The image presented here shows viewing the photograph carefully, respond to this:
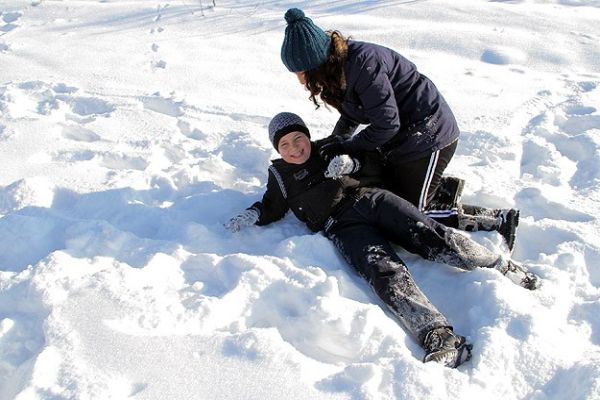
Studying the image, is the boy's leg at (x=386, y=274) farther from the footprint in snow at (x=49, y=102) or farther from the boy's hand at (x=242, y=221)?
the footprint in snow at (x=49, y=102)

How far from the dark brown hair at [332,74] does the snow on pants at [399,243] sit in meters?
0.56

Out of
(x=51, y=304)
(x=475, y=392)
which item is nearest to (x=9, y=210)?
(x=51, y=304)

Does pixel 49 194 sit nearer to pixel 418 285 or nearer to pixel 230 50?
pixel 418 285

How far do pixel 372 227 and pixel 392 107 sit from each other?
602mm

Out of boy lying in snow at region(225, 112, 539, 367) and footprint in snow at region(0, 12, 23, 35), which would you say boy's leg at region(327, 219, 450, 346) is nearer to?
boy lying in snow at region(225, 112, 539, 367)

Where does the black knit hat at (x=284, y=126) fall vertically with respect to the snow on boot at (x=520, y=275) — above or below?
above

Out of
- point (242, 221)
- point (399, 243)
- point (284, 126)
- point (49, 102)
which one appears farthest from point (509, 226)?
point (49, 102)

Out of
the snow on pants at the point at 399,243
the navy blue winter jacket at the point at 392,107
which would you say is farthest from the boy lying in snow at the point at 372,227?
the navy blue winter jacket at the point at 392,107

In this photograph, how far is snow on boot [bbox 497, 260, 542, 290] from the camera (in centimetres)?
249

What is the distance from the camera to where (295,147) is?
2.97 meters

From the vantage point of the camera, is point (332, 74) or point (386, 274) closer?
point (386, 274)

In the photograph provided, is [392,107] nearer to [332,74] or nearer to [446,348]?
[332,74]

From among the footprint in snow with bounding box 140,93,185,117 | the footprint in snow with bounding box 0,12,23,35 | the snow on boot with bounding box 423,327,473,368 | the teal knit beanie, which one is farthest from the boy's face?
the footprint in snow with bounding box 0,12,23,35

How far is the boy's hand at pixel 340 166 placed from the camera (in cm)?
281
